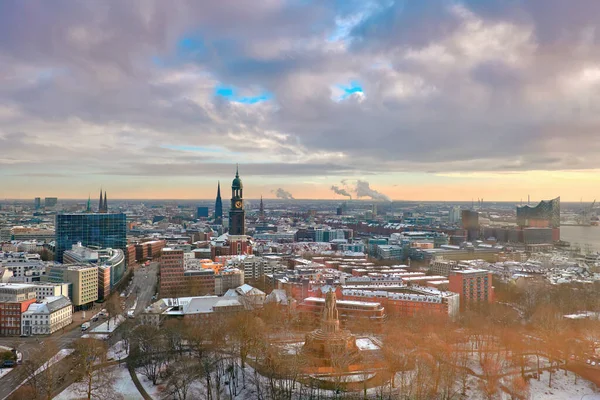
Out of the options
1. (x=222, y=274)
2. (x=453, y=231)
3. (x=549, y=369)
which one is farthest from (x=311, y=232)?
(x=549, y=369)

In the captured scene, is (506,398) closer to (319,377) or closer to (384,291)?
(319,377)

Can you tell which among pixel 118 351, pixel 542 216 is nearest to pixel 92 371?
pixel 118 351

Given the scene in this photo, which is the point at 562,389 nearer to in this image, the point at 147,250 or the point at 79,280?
the point at 79,280

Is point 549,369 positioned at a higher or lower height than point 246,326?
lower

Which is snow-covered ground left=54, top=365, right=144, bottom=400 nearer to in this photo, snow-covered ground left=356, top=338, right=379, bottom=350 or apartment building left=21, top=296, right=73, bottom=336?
apartment building left=21, top=296, right=73, bottom=336

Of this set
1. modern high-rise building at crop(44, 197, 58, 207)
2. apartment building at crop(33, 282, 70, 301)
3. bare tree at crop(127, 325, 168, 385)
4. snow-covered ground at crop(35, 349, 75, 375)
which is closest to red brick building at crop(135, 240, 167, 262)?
apartment building at crop(33, 282, 70, 301)

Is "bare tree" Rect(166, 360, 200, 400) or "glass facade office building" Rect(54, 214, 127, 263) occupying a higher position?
"glass facade office building" Rect(54, 214, 127, 263)

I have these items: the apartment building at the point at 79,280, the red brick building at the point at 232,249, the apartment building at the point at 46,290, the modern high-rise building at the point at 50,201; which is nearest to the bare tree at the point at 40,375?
the apartment building at the point at 46,290
